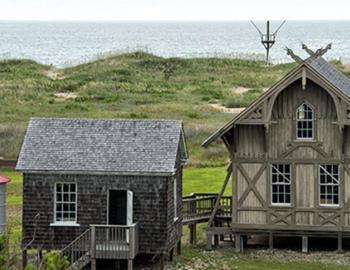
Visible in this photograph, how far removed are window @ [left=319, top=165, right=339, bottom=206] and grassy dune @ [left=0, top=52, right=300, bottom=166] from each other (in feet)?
59.2

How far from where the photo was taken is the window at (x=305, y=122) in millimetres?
37750

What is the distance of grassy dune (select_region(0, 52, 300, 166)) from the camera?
211 feet

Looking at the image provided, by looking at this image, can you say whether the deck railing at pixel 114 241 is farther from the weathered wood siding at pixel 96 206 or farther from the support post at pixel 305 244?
the support post at pixel 305 244

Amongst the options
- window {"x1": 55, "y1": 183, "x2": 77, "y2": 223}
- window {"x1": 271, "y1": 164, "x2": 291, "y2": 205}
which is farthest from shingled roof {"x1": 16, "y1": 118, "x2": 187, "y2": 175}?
window {"x1": 271, "y1": 164, "x2": 291, "y2": 205}

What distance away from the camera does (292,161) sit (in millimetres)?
38000

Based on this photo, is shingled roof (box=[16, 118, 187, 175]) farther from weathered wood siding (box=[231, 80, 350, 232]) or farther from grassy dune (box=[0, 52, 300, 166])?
grassy dune (box=[0, 52, 300, 166])

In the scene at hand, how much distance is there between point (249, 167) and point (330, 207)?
10.1 ft

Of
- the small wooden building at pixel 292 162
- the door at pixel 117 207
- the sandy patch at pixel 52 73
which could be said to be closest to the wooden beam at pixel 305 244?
the small wooden building at pixel 292 162

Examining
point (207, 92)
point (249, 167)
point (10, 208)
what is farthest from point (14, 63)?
point (249, 167)

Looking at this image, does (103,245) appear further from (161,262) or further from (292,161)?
(292,161)

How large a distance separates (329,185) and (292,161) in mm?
1489

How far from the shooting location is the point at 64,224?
3541 cm

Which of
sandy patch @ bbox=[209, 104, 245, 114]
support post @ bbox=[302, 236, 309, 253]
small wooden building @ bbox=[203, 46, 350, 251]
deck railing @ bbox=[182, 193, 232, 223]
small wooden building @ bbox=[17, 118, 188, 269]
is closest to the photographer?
small wooden building @ bbox=[17, 118, 188, 269]

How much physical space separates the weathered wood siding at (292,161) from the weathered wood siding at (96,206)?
3.76 m
